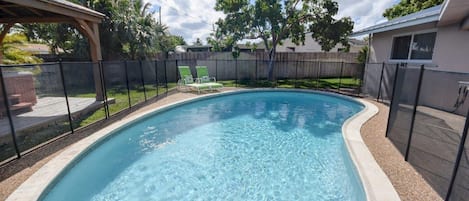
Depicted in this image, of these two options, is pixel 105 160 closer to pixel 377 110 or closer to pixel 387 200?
pixel 387 200

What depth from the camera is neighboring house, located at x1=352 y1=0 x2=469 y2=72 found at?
18.8 feet

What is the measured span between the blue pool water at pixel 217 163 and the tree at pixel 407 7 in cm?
1064

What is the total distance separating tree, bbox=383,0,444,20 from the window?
6.69 meters

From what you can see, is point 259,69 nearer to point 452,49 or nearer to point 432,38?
point 432,38

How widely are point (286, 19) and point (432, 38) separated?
7.23m

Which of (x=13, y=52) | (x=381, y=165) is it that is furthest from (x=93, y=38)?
(x=381, y=165)

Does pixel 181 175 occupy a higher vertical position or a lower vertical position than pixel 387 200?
lower

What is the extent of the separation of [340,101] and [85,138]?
9.65m

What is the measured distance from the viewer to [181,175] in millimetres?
3941

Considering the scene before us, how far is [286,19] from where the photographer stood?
12867 millimetres

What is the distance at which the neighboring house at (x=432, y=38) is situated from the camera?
5.74 meters

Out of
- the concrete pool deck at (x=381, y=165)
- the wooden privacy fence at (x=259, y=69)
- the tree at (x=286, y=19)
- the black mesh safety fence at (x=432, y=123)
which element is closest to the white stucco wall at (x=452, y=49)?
the black mesh safety fence at (x=432, y=123)

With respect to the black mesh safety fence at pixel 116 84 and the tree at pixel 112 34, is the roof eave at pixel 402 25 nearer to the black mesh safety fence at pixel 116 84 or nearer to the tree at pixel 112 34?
the black mesh safety fence at pixel 116 84

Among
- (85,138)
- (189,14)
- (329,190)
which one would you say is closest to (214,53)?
(85,138)
